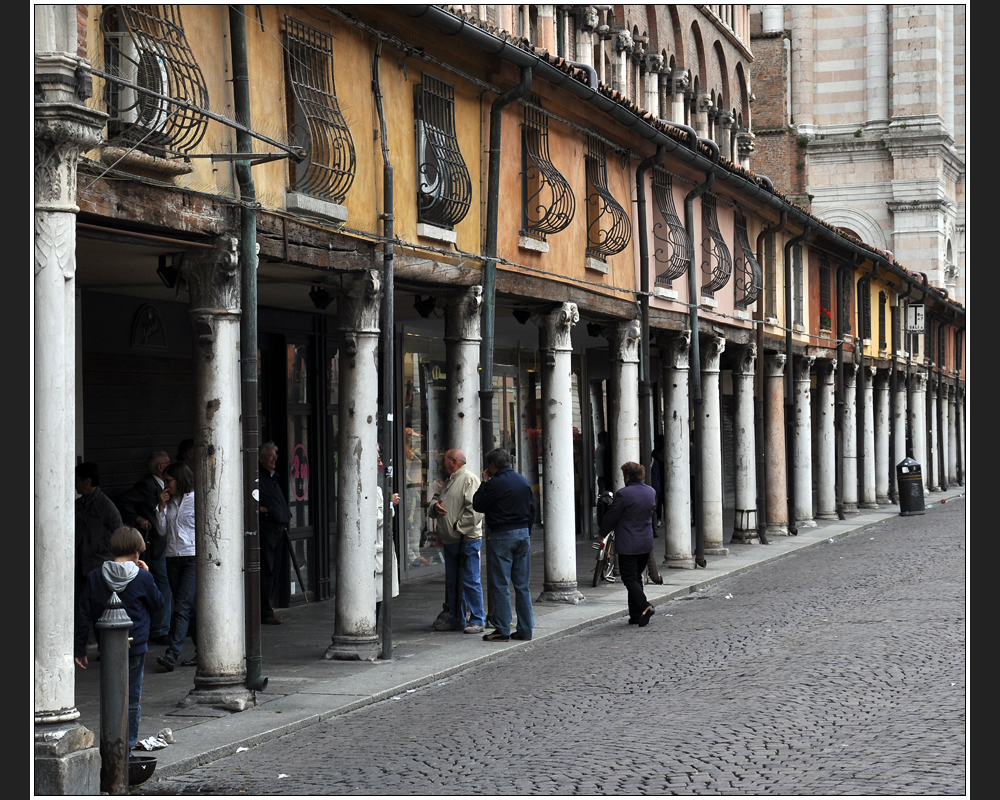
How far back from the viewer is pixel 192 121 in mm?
9398

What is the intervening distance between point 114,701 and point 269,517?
23.2ft

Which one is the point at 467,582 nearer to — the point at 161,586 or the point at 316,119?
the point at 161,586

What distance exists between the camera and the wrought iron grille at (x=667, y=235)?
65.3 feet

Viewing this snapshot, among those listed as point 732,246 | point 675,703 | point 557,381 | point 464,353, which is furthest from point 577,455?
point 675,703

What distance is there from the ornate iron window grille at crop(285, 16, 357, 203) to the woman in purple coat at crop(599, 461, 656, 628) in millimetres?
4661

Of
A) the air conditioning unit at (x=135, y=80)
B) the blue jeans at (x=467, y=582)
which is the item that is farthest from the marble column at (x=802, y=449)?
the air conditioning unit at (x=135, y=80)

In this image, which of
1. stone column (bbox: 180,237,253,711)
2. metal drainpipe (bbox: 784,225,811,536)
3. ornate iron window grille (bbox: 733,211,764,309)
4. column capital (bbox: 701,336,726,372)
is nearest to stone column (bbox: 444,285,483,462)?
stone column (bbox: 180,237,253,711)

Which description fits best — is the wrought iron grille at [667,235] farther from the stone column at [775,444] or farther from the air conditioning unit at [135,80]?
the air conditioning unit at [135,80]

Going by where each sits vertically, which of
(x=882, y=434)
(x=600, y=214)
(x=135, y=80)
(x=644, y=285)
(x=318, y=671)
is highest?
(x=600, y=214)

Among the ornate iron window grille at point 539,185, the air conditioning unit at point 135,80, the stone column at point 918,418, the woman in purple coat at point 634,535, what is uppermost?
the ornate iron window grille at point 539,185

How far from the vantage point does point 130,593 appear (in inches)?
316

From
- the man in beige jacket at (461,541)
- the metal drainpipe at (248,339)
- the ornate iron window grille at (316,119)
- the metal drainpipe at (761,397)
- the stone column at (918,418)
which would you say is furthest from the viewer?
the stone column at (918,418)

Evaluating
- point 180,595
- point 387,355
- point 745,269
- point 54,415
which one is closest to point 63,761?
point 54,415

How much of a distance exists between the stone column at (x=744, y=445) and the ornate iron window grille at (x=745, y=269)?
2.72 ft
